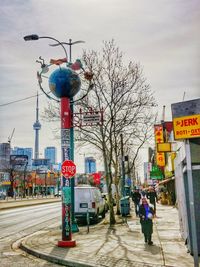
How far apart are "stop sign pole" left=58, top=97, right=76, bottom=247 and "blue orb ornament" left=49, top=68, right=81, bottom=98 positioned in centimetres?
25

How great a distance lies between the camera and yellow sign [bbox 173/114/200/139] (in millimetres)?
7762

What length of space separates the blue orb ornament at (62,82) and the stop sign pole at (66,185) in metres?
0.25

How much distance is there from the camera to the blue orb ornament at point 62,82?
12.9 m

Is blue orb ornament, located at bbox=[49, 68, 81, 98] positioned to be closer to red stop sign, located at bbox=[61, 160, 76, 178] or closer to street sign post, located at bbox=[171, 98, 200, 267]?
red stop sign, located at bbox=[61, 160, 76, 178]

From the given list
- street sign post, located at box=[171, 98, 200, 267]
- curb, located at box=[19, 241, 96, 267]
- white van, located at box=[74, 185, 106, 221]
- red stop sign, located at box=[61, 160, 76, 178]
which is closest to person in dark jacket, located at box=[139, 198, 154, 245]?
red stop sign, located at box=[61, 160, 76, 178]

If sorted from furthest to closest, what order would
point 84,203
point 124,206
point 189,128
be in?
point 124,206 < point 84,203 < point 189,128

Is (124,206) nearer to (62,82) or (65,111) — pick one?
(65,111)

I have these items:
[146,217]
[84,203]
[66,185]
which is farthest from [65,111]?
[84,203]

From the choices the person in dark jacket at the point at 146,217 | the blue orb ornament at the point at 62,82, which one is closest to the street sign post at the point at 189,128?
the person in dark jacket at the point at 146,217

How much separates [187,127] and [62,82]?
623cm

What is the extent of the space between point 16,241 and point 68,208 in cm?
Result: 363

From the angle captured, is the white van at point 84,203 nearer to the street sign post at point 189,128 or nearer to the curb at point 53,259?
the curb at point 53,259

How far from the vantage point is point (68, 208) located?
476 inches

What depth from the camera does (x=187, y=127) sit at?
790 centimetres
